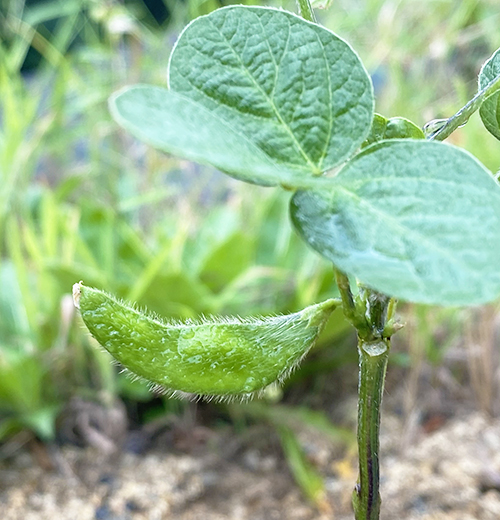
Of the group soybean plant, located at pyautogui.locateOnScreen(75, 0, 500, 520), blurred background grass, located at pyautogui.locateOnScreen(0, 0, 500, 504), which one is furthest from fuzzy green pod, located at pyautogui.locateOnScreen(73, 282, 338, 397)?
blurred background grass, located at pyautogui.locateOnScreen(0, 0, 500, 504)

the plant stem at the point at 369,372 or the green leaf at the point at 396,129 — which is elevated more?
the green leaf at the point at 396,129

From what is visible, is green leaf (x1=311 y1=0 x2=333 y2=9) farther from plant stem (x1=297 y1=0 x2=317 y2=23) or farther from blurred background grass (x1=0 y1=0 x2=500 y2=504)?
blurred background grass (x1=0 y1=0 x2=500 y2=504)

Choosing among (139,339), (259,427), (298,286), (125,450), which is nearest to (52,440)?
(125,450)

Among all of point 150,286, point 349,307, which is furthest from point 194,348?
point 150,286

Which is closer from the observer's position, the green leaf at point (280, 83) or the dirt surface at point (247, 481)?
the green leaf at point (280, 83)

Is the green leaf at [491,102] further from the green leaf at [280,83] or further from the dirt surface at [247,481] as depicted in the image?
the dirt surface at [247,481]

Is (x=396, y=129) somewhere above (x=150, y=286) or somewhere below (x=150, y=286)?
above

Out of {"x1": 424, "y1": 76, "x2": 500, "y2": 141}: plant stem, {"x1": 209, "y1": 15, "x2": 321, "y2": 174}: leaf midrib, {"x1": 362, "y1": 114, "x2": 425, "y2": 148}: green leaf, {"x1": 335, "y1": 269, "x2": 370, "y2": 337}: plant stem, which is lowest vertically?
{"x1": 335, "y1": 269, "x2": 370, "y2": 337}: plant stem

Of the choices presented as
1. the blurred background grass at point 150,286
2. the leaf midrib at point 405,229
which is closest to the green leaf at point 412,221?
the leaf midrib at point 405,229

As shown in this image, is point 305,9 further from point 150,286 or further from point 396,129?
point 150,286
